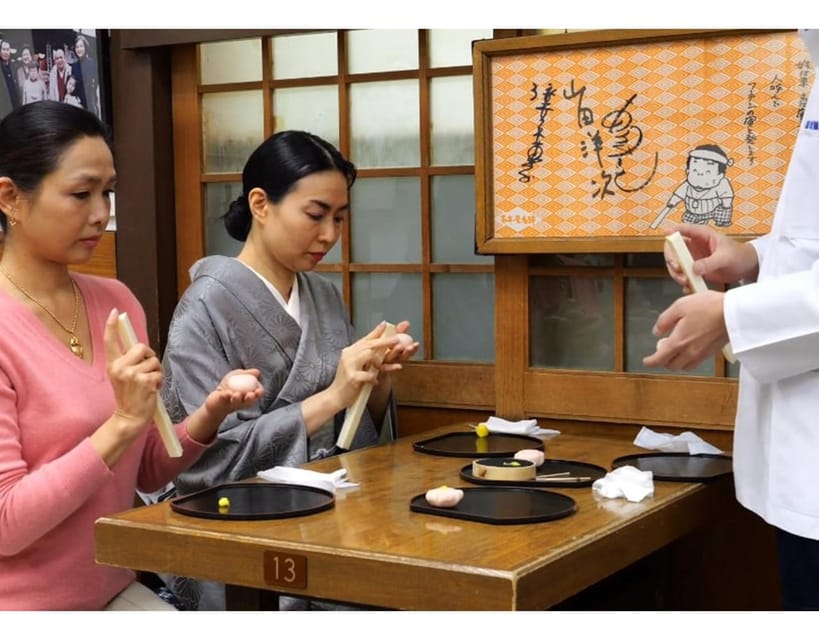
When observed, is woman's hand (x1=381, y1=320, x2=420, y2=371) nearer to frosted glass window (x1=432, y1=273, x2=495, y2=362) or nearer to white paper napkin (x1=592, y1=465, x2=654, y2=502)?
frosted glass window (x1=432, y1=273, x2=495, y2=362)

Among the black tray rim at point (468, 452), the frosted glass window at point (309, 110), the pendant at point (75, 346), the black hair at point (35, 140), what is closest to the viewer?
the black hair at point (35, 140)

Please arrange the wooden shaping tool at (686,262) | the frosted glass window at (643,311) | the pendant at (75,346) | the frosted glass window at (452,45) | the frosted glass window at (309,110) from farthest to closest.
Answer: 1. the frosted glass window at (309,110)
2. the frosted glass window at (452,45)
3. the frosted glass window at (643,311)
4. the pendant at (75,346)
5. the wooden shaping tool at (686,262)

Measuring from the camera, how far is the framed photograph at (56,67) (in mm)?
3621

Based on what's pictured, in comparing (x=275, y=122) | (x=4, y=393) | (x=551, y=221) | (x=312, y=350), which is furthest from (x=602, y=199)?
(x=4, y=393)

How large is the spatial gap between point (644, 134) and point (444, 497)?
1.24 metres

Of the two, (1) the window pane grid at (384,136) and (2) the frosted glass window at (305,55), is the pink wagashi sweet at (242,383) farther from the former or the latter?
(2) the frosted glass window at (305,55)

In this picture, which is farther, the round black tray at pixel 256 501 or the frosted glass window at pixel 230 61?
the frosted glass window at pixel 230 61

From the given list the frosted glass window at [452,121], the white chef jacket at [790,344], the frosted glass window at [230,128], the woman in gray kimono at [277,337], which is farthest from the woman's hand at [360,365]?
the frosted glass window at [230,128]

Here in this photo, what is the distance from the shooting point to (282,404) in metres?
2.90

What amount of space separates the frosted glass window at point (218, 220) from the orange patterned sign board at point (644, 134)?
94 cm

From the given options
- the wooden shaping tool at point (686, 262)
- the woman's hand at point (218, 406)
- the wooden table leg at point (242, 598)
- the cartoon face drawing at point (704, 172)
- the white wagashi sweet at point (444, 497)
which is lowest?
the wooden table leg at point (242, 598)

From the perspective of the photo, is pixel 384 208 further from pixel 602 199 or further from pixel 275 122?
pixel 602 199

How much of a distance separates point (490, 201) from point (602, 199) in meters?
0.30

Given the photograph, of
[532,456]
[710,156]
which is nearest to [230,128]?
[710,156]
